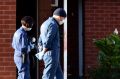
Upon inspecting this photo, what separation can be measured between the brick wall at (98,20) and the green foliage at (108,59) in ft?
3.77

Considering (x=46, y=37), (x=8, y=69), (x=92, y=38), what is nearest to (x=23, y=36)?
(x=46, y=37)

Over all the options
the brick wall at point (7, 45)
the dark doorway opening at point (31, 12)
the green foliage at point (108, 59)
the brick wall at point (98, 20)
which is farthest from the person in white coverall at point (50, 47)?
the brick wall at point (98, 20)

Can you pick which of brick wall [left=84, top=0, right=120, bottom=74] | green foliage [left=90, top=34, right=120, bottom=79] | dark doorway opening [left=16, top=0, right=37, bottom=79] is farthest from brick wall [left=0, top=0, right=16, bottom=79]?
brick wall [left=84, top=0, right=120, bottom=74]

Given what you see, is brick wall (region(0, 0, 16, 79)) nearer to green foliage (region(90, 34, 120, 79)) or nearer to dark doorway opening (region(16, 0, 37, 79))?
dark doorway opening (region(16, 0, 37, 79))

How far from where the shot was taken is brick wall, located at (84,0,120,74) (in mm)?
13211

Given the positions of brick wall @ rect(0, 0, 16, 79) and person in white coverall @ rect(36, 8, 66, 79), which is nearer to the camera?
person in white coverall @ rect(36, 8, 66, 79)

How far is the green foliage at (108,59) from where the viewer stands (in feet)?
38.7

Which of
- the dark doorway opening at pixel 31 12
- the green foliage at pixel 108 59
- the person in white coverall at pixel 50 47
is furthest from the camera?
the dark doorway opening at pixel 31 12

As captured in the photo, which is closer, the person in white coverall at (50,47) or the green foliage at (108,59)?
the person in white coverall at (50,47)

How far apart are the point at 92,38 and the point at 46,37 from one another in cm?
315

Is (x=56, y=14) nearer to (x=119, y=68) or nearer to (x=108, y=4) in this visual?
(x=119, y=68)

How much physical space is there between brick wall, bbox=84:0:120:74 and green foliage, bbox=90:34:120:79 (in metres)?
1.15

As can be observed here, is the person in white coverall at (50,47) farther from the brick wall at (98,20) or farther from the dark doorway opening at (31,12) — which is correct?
the brick wall at (98,20)

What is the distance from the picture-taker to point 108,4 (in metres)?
13.2
